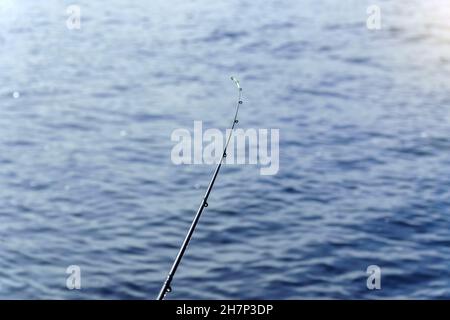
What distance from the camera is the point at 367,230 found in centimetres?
1256

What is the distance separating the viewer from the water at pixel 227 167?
453 inches

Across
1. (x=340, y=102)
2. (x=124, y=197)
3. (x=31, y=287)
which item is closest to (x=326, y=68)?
(x=340, y=102)

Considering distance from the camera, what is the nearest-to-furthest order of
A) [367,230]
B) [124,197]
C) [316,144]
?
[367,230]
[124,197]
[316,144]

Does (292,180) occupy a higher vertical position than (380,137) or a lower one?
lower

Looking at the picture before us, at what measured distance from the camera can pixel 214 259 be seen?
38.5ft

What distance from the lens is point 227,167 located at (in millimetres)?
15094

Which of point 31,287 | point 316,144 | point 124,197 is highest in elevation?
point 316,144

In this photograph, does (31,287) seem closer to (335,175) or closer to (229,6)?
(335,175)

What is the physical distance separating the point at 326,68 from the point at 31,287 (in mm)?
12799

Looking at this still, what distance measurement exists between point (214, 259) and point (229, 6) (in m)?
18.7

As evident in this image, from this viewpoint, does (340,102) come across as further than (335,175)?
Yes

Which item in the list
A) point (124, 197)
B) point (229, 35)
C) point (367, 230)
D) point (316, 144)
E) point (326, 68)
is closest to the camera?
point (367, 230)

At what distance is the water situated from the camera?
37.8 ft

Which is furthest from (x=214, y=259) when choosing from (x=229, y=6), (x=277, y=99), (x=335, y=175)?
(x=229, y=6)
